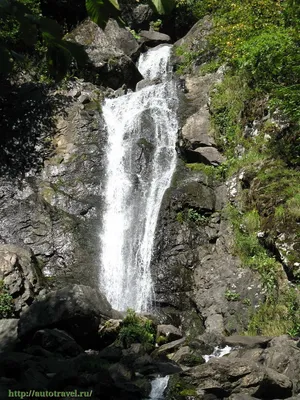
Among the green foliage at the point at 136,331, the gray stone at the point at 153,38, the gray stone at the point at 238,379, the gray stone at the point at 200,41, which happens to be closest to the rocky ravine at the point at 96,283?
the gray stone at the point at 238,379

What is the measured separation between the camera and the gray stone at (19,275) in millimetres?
10391

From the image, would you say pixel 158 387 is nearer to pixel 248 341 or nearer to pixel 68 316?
pixel 248 341

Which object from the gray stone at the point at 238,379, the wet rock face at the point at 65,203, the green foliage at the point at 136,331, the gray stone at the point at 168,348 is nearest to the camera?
the gray stone at the point at 238,379

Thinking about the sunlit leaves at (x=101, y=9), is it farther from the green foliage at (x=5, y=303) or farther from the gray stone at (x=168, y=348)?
the green foliage at (x=5, y=303)

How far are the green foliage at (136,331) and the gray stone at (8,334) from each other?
1.91 m

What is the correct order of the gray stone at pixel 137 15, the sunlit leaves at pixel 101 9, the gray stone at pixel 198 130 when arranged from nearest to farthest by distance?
the sunlit leaves at pixel 101 9 < the gray stone at pixel 198 130 < the gray stone at pixel 137 15

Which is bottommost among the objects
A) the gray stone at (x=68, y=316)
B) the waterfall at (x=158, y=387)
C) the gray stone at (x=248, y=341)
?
the waterfall at (x=158, y=387)

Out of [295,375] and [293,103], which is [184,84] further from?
[295,375]

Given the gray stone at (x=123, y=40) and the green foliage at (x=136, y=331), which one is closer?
the green foliage at (x=136, y=331)

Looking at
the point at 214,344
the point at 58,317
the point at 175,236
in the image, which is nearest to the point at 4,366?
the point at 58,317

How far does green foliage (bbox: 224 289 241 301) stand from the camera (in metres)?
10.1

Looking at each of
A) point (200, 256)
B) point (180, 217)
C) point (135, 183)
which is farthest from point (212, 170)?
point (200, 256)

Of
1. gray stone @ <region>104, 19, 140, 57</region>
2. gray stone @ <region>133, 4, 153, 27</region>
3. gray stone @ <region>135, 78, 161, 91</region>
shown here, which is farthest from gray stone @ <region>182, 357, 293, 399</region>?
gray stone @ <region>133, 4, 153, 27</region>

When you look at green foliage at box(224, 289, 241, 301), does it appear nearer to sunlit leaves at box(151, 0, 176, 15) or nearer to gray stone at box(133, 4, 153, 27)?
sunlit leaves at box(151, 0, 176, 15)
